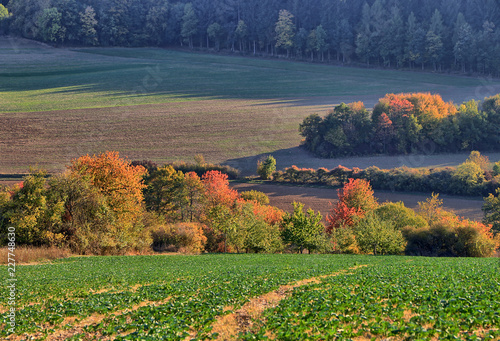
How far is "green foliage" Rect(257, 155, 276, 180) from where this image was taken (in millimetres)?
65875

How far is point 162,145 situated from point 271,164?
2129cm

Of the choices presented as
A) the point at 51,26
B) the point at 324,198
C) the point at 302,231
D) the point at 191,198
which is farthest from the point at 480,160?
the point at 51,26

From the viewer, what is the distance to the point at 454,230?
40.6 meters

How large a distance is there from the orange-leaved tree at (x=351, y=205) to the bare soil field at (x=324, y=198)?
6.41 feet

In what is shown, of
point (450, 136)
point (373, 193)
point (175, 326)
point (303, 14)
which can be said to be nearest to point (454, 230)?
point (373, 193)

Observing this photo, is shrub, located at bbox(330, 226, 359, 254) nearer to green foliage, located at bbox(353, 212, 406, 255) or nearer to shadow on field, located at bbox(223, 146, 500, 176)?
green foliage, located at bbox(353, 212, 406, 255)

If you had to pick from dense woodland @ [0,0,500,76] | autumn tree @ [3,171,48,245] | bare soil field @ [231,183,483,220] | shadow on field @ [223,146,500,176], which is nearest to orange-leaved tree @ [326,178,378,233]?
bare soil field @ [231,183,483,220]

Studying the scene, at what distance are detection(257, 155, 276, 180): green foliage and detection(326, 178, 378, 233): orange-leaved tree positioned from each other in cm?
1278

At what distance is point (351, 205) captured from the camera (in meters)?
55.7

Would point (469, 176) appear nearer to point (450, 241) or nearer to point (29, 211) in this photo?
point (450, 241)

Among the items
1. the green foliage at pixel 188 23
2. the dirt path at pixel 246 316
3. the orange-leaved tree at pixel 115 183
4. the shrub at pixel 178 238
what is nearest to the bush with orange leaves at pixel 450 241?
the shrub at pixel 178 238

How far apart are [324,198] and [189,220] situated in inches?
801

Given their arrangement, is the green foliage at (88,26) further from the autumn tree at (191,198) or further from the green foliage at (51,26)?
the autumn tree at (191,198)

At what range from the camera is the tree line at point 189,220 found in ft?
114
